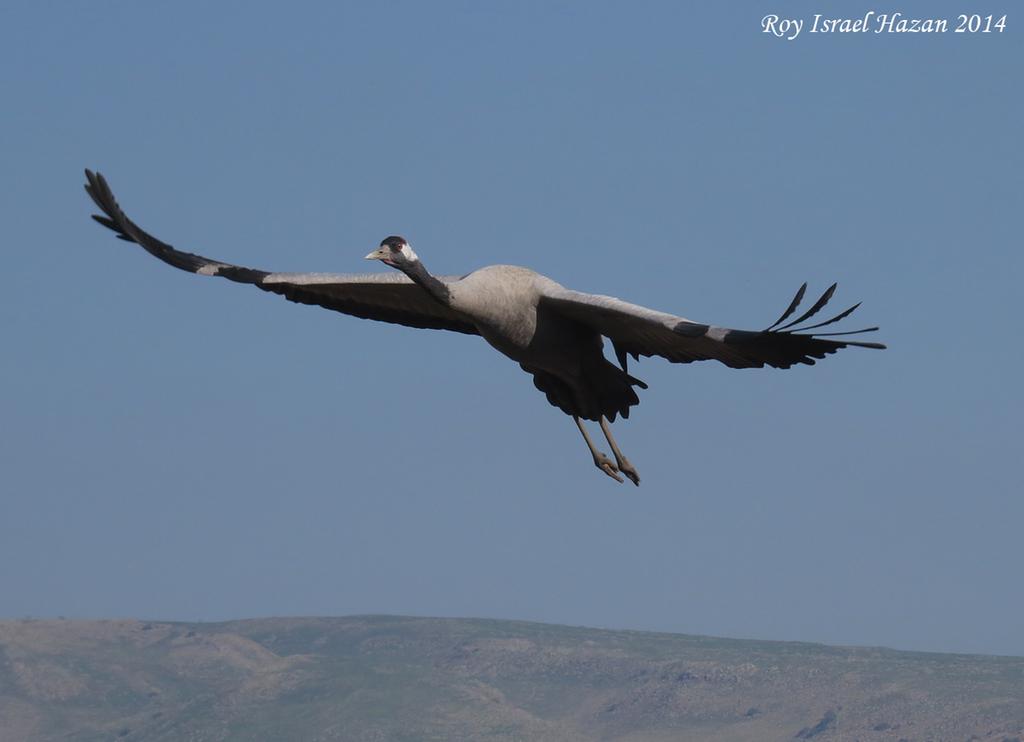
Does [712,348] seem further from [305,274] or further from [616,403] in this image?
[305,274]

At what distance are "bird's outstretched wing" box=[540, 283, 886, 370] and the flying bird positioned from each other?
2 centimetres

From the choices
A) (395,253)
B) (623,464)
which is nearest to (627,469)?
(623,464)

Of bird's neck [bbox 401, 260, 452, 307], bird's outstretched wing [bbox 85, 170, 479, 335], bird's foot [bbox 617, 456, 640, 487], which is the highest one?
bird's outstretched wing [bbox 85, 170, 479, 335]

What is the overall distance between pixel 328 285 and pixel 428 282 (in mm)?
4561

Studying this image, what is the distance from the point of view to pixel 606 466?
32031 millimetres

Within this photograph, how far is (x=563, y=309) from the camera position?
99.7ft

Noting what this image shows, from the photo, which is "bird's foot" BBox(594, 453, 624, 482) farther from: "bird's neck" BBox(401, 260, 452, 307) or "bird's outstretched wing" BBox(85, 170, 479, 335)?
"bird's neck" BBox(401, 260, 452, 307)

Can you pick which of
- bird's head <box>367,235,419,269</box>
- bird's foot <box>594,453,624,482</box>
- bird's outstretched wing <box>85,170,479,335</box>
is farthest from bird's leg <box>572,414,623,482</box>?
bird's head <box>367,235,419,269</box>

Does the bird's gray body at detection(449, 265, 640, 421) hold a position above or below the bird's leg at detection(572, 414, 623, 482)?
above

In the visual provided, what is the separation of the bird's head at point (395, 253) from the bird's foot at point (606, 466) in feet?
17.1

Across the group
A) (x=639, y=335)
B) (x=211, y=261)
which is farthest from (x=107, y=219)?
(x=639, y=335)

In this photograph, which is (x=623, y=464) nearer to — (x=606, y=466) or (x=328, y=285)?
(x=606, y=466)

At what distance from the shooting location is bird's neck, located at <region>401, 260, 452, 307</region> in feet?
95.2

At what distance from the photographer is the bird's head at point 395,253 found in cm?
2912
